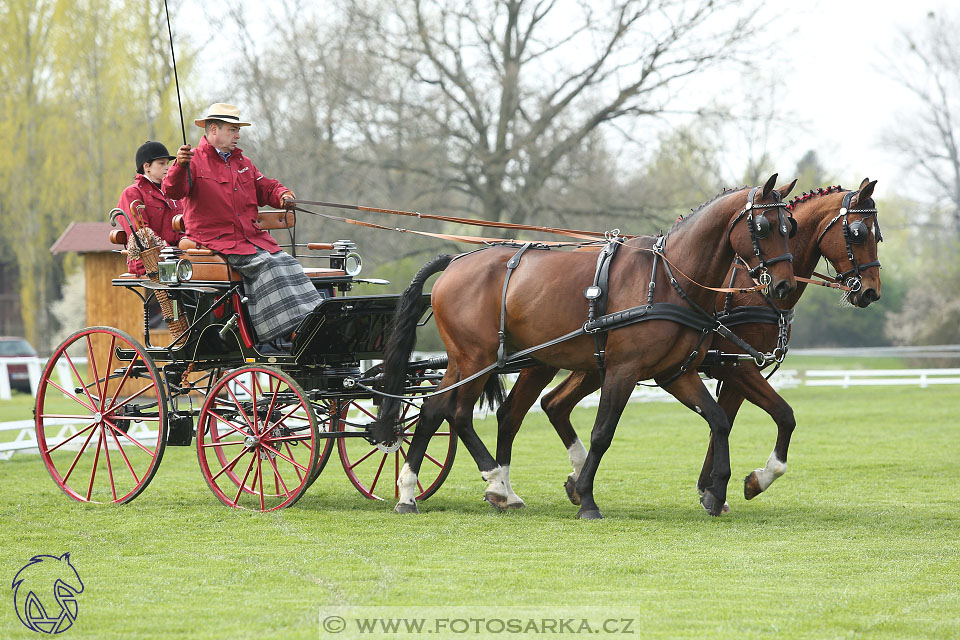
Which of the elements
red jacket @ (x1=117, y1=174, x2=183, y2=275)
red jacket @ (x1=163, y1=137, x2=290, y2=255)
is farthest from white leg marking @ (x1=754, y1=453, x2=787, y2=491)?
red jacket @ (x1=117, y1=174, x2=183, y2=275)

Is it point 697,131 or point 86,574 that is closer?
point 86,574

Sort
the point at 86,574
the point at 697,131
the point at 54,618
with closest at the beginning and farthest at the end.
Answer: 1. the point at 54,618
2. the point at 86,574
3. the point at 697,131

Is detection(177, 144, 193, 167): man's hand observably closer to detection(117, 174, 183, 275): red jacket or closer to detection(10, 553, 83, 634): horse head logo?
detection(117, 174, 183, 275): red jacket

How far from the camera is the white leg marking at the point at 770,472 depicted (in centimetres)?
729

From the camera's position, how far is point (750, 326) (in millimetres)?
7566

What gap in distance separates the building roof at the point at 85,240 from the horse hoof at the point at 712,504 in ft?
39.6

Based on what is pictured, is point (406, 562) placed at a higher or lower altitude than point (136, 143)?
lower

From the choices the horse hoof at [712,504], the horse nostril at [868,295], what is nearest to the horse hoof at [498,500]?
the horse hoof at [712,504]

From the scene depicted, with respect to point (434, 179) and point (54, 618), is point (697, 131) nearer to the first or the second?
point (434, 179)

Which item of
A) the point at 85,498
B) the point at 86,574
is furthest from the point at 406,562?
the point at 85,498

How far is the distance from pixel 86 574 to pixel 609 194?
57.0ft

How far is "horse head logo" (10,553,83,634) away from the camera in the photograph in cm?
430

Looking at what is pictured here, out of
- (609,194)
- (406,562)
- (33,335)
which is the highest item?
(609,194)

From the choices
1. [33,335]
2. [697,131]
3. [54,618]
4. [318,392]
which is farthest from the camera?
[33,335]
